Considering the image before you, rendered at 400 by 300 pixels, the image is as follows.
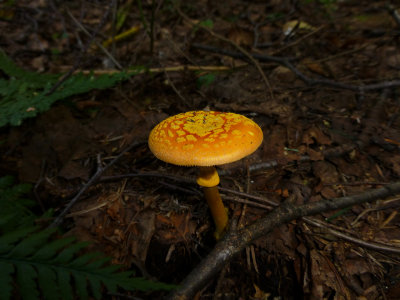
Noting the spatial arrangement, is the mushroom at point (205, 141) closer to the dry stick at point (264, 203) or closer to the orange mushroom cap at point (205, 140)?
the orange mushroom cap at point (205, 140)

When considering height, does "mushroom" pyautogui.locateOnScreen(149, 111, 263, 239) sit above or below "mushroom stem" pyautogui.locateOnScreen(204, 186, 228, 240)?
above

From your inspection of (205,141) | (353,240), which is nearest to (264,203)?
(353,240)

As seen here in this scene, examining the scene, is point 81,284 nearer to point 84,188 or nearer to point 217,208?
point 84,188

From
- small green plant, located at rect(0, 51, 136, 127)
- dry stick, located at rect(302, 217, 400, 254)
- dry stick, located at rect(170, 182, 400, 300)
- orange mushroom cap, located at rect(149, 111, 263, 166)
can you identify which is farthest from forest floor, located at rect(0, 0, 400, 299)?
orange mushroom cap, located at rect(149, 111, 263, 166)

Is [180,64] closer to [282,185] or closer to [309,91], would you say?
[309,91]

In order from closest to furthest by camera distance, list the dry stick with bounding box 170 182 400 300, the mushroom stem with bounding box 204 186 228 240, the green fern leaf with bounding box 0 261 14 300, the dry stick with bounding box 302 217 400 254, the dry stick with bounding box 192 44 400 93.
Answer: the green fern leaf with bounding box 0 261 14 300, the dry stick with bounding box 170 182 400 300, the dry stick with bounding box 302 217 400 254, the mushroom stem with bounding box 204 186 228 240, the dry stick with bounding box 192 44 400 93

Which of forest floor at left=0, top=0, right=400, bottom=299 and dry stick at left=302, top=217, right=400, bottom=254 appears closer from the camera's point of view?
dry stick at left=302, top=217, right=400, bottom=254

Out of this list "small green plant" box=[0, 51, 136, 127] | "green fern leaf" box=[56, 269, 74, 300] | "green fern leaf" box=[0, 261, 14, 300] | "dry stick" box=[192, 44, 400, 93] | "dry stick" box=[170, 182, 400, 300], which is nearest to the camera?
"green fern leaf" box=[0, 261, 14, 300]

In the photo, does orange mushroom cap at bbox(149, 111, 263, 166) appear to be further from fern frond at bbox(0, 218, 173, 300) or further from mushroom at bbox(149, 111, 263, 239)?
fern frond at bbox(0, 218, 173, 300)

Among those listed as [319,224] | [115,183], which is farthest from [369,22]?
[115,183]
